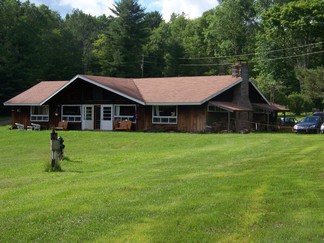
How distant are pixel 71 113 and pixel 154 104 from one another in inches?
314

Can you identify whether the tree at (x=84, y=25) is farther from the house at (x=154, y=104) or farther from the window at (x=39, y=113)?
the house at (x=154, y=104)

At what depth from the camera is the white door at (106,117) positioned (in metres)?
36.9

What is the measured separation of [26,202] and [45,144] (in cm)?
1823

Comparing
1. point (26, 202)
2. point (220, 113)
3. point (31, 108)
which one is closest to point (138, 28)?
point (31, 108)

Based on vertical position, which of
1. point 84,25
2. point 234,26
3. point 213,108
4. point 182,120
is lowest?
point 182,120

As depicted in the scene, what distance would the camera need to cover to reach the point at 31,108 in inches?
1614

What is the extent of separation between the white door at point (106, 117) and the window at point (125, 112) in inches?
19.7

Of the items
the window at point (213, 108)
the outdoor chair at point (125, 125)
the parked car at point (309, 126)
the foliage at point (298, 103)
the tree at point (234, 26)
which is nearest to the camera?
the parked car at point (309, 126)

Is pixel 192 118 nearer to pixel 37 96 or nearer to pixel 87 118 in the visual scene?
pixel 87 118

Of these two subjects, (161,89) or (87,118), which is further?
(87,118)

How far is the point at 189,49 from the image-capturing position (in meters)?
81.5

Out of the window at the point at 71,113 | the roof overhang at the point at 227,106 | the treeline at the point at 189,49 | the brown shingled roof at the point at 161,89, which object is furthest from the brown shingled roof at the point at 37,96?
the treeline at the point at 189,49

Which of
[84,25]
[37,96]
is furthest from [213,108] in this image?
[84,25]

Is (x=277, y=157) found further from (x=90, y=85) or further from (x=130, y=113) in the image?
(x=90, y=85)
